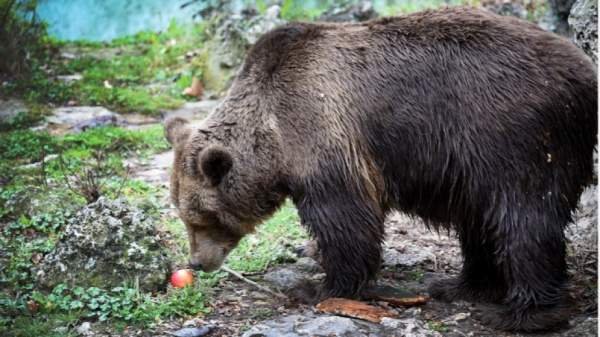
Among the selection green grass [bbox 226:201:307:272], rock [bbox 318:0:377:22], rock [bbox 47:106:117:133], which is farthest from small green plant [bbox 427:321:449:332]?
rock [bbox 318:0:377:22]

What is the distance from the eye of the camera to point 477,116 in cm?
516

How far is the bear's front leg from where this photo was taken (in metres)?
5.38

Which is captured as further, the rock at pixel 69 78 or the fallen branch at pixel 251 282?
the rock at pixel 69 78

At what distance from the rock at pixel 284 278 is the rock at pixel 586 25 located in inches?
111

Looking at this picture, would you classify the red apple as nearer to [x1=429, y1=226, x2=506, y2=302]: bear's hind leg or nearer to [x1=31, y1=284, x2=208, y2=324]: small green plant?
[x1=31, y1=284, x2=208, y2=324]: small green plant

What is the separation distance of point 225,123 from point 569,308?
2.58 m

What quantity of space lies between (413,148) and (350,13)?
8808 mm

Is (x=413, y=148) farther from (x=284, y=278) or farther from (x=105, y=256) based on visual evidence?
(x=105, y=256)

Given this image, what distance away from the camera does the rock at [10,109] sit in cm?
1045

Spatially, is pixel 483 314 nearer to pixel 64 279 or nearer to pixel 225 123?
pixel 225 123

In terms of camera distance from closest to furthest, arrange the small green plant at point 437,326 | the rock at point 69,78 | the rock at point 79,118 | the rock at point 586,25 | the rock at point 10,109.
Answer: the small green plant at point 437,326, the rock at point 586,25, the rock at point 10,109, the rock at point 79,118, the rock at point 69,78

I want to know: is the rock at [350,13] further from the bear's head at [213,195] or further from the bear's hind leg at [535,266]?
the bear's hind leg at [535,266]

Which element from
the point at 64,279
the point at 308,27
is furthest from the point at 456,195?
the point at 64,279

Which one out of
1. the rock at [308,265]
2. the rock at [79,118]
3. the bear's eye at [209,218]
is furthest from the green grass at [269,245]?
the rock at [79,118]
